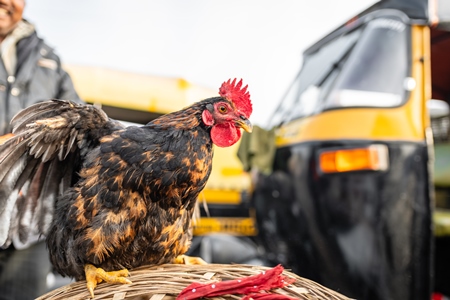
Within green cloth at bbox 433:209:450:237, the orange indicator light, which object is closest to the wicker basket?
the orange indicator light

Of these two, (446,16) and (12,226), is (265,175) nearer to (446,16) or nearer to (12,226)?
(446,16)

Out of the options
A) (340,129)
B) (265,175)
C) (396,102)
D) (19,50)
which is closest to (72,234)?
(19,50)

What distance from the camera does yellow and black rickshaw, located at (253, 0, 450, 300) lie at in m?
2.73

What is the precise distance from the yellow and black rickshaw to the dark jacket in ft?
5.21

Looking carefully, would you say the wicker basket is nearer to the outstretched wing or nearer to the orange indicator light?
the outstretched wing

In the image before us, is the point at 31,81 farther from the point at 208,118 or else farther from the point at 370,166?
the point at 370,166

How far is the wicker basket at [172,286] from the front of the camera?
1.26 metres

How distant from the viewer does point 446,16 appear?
9.89ft

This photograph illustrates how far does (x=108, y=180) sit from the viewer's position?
4.95ft

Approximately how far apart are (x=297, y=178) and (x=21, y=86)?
1830 millimetres

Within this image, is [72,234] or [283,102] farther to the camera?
[283,102]

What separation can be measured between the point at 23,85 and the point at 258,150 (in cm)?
184

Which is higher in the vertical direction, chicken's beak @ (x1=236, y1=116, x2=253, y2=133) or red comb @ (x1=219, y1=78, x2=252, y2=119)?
red comb @ (x1=219, y1=78, x2=252, y2=119)

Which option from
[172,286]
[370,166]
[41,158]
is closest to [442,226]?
[370,166]
